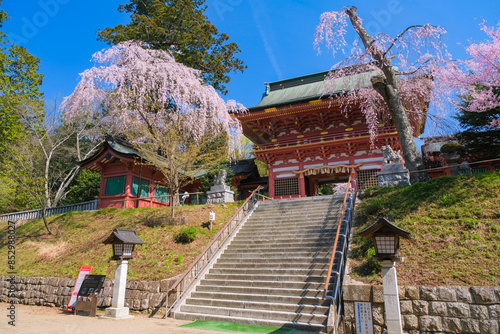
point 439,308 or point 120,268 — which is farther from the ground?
point 120,268

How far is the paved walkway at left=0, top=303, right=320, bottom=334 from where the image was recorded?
6190 mm

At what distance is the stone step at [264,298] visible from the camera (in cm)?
702

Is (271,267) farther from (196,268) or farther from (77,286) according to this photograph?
(77,286)

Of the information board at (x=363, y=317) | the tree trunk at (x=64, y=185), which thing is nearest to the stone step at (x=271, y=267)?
the information board at (x=363, y=317)

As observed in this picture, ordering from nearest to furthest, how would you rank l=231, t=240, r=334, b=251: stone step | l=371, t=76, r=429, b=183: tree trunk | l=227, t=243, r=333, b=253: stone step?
1. l=227, t=243, r=333, b=253: stone step
2. l=231, t=240, r=334, b=251: stone step
3. l=371, t=76, r=429, b=183: tree trunk

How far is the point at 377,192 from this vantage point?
11.5m

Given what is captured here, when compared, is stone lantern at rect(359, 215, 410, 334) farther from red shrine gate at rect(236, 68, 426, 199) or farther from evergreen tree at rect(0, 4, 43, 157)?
evergreen tree at rect(0, 4, 43, 157)

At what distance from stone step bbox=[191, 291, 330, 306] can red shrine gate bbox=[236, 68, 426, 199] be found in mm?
10716

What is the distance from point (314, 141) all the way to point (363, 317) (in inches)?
528

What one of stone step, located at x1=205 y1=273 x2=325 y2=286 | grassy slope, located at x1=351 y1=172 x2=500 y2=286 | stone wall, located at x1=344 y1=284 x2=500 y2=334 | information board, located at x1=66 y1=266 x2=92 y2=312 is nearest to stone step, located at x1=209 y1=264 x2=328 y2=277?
stone step, located at x1=205 y1=273 x2=325 y2=286

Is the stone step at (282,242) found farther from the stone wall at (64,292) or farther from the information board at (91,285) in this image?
the information board at (91,285)

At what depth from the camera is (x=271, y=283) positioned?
26.6 feet

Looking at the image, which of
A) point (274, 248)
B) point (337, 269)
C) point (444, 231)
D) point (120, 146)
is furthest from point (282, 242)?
point (120, 146)

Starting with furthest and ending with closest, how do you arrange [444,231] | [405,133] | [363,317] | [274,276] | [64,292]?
[405,133] < [64,292] < [274,276] < [444,231] < [363,317]
